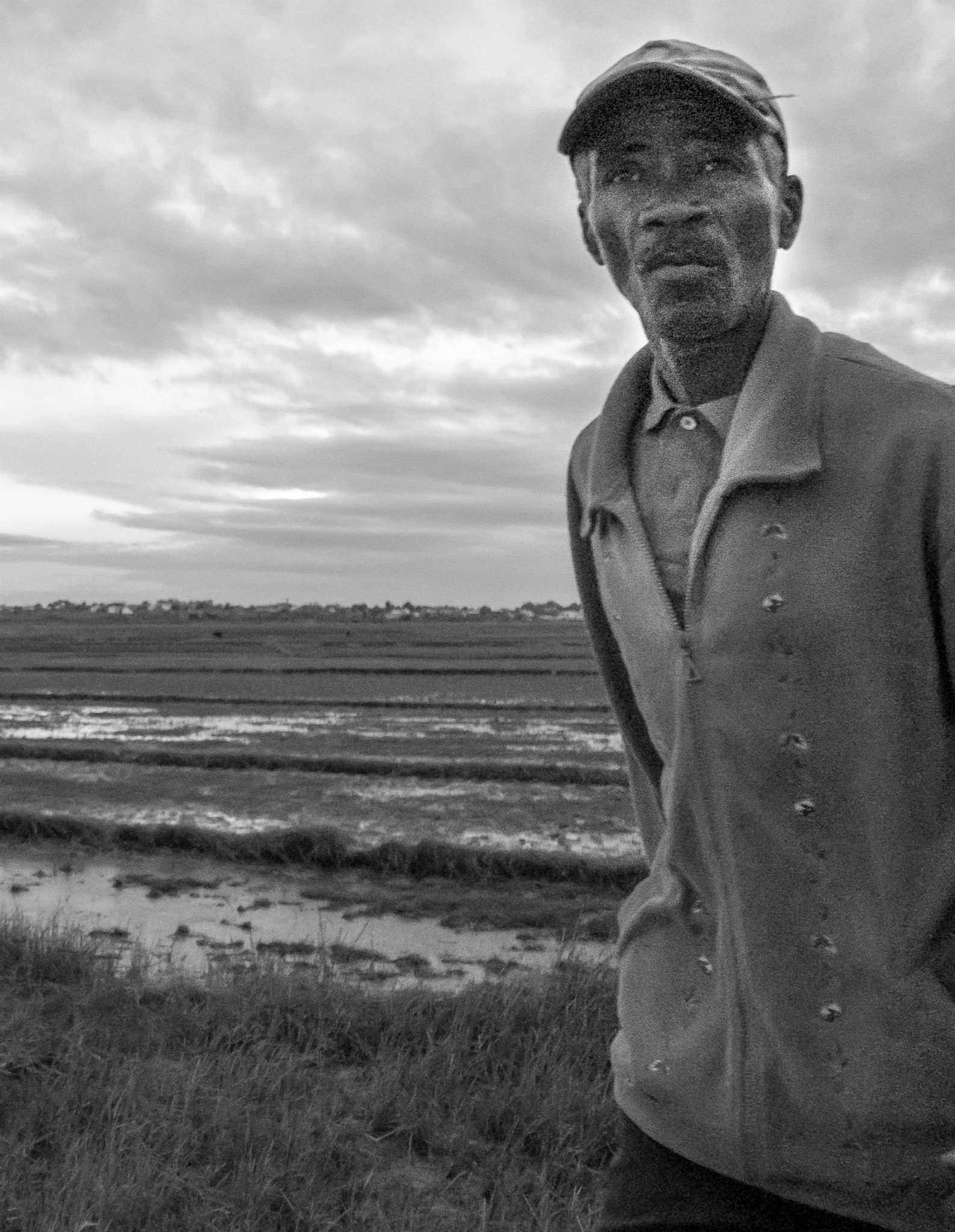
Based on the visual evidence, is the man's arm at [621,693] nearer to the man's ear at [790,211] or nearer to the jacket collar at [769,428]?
the jacket collar at [769,428]

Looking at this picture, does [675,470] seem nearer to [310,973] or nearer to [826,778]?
[826,778]

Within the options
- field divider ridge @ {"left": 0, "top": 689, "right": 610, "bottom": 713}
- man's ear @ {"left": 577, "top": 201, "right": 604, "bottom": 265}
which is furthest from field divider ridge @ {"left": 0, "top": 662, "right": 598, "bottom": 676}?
man's ear @ {"left": 577, "top": 201, "right": 604, "bottom": 265}

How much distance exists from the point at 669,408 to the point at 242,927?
689cm

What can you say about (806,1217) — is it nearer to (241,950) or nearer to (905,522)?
(905,522)

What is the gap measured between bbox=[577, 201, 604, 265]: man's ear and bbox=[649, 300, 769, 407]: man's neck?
135 mm

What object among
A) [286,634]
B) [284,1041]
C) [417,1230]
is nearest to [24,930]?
[284,1041]

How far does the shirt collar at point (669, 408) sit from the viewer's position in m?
1.21

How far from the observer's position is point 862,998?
1.08 metres

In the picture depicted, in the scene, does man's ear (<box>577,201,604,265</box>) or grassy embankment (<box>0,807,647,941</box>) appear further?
grassy embankment (<box>0,807,647,941</box>)

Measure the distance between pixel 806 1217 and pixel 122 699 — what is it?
73.8 feet

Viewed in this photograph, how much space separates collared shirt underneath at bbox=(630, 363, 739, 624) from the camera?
122cm

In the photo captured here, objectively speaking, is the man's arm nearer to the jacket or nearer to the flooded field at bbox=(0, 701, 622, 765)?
the jacket

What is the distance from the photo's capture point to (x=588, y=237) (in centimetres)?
133

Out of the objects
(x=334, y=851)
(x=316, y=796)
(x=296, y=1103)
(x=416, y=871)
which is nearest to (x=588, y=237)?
(x=296, y=1103)
